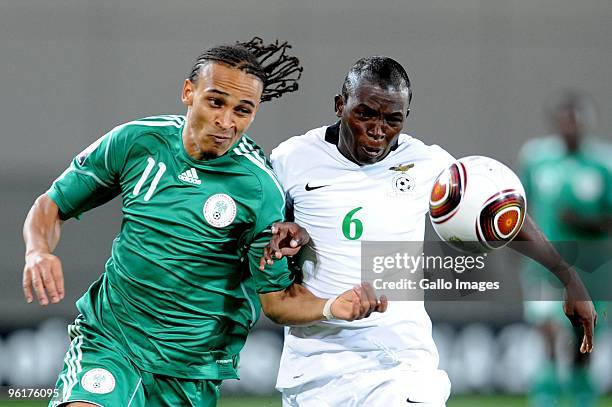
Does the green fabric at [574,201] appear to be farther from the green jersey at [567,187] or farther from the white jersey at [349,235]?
the white jersey at [349,235]

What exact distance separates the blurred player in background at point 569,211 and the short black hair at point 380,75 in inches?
103

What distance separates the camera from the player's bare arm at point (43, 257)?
277cm

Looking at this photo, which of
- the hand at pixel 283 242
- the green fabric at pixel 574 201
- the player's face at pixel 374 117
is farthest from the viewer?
the green fabric at pixel 574 201

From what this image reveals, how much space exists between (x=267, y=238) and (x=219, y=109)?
0.43 m

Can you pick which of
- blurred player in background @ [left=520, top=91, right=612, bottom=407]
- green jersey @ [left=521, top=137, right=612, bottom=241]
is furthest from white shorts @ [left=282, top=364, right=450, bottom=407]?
green jersey @ [left=521, top=137, right=612, bottom=241]

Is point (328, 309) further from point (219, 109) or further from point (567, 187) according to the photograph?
point (567, 187)

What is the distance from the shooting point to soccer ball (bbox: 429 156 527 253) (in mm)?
3342

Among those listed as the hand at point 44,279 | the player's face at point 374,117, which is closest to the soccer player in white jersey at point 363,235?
the player's face at point 374,117

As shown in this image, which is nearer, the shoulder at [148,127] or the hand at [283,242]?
the hand at [283,242]

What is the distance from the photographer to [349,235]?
344 centimetres

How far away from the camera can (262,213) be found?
3.14m

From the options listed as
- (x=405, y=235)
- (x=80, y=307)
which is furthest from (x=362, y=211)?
(x=80, y=307)

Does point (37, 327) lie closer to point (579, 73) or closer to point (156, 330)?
point (156, 330)

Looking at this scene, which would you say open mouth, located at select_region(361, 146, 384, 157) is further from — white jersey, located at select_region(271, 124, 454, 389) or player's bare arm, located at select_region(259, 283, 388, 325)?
player's bare arm, located at select_region(259, 283, 388, 325)
